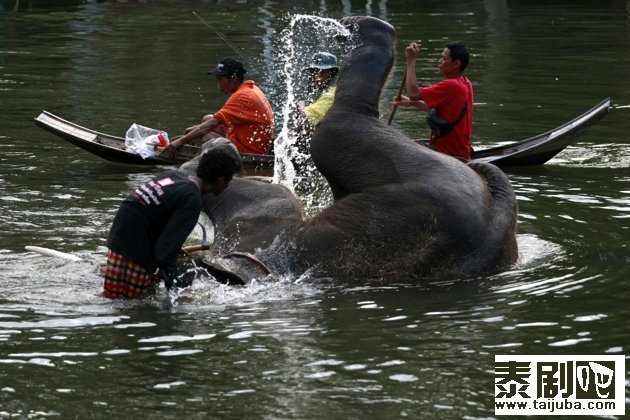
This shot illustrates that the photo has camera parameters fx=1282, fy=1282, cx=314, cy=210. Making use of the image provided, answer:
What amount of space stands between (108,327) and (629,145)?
929 cm

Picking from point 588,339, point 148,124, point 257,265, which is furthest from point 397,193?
point 148,124

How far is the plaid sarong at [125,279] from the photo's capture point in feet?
29.8

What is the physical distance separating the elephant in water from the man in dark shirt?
1.06 metres

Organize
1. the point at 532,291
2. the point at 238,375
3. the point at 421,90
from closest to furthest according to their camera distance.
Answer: the point at 238,375 → the point at 532,291 → the point at 421,90

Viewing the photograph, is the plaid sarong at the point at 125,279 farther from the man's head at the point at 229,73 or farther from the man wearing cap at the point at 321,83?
the man's head at the point at 229,73

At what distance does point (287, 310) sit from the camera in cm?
915

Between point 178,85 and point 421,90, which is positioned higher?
point 421,90

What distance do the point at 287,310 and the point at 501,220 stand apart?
1.85 meters

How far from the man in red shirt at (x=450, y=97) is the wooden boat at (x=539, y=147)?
1.86 m

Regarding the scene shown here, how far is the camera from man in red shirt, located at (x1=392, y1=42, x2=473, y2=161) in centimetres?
1252

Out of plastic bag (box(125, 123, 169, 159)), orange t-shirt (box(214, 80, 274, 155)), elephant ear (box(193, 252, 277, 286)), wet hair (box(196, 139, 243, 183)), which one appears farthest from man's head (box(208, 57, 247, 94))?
wet hair (box(196, 139, 243, 183))

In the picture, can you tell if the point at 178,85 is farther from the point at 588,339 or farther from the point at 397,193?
the point at 588,339

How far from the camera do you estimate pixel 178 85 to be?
2186 centimetres

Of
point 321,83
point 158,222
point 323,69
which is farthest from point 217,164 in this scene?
point 321,83
